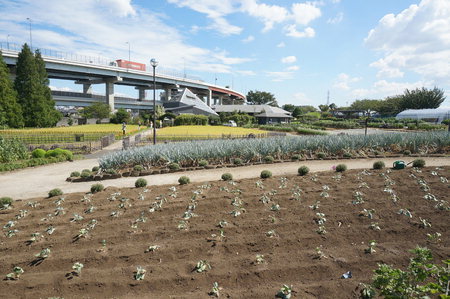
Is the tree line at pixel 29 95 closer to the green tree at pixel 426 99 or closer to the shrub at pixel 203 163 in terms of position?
the shrub at pixel 203 163

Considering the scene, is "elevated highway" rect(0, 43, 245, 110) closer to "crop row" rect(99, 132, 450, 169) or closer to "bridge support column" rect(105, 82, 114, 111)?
"bridge support column" rect(105, 82, 114, 111)

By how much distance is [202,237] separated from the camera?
5.97 m

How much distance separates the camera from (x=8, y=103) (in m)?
42.0

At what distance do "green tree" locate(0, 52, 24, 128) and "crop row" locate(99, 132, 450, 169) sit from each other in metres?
36.1

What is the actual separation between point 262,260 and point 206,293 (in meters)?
1.16

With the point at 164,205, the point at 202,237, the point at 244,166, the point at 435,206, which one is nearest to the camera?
the point at 202,237

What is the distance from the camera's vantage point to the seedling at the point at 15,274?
5.03 m

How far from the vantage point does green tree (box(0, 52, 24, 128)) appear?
41219 millimetres

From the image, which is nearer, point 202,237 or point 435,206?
point 202,237

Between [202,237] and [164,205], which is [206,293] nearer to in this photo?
[202,237]

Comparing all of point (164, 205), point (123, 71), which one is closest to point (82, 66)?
point (123, 71)

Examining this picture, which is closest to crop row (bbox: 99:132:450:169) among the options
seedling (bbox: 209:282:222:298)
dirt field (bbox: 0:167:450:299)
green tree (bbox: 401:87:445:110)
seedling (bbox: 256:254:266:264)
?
dirt field (bbox: 0:167:450:299)

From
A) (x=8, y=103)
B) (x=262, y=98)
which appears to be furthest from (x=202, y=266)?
(x=262, y=98)

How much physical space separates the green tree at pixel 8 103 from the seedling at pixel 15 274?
43364mm
